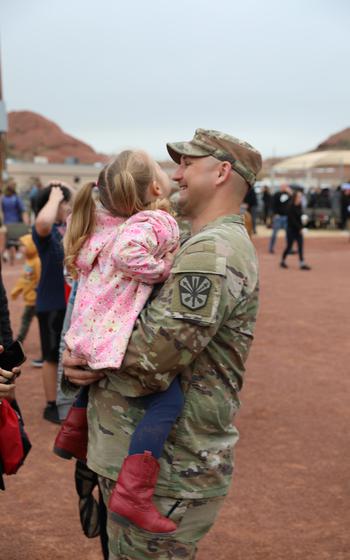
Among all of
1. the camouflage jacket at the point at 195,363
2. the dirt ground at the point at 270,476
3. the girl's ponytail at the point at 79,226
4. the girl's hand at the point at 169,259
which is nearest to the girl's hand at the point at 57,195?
the dirt ground at the point at 270,476

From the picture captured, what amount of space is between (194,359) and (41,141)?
477ft

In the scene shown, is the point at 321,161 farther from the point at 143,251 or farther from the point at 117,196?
the point at 143,251

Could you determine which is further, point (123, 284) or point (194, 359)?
point (123, 284)

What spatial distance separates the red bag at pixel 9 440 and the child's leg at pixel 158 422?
0.89 m

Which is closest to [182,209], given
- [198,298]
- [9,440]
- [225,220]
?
[225,220]

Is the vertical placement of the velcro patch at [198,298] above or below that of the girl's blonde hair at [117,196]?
below

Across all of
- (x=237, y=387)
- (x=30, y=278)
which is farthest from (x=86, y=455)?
(x=30, y=278)

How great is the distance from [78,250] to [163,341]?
1.98 feet

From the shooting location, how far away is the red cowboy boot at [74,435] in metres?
2.60

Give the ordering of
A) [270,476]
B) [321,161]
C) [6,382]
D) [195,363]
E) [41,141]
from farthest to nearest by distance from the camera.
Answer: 1. [41,141]
2. [321,161]
3. [270,476]
4. [6,382]
5. [195,363]

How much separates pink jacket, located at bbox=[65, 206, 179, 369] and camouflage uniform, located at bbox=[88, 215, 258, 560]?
6 cm

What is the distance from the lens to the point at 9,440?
2.93m

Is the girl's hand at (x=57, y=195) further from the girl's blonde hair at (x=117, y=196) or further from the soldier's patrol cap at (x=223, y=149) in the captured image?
the soldier's patrol cap at (x=223, y=149)

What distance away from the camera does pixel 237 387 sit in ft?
7.78
